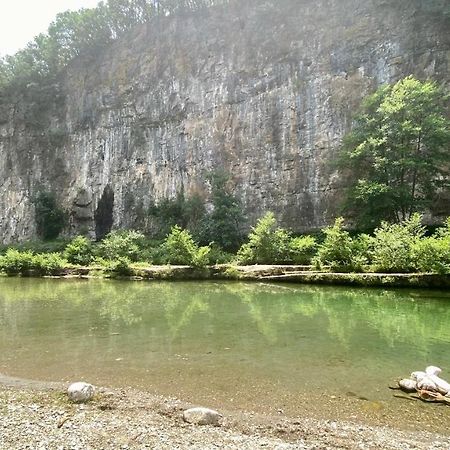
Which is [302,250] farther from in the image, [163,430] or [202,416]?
[163,430]

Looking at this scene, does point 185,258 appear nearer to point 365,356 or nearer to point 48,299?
point 48,299

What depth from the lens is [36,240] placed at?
35.1 meters

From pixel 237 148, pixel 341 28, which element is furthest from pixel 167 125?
pixel 341 28

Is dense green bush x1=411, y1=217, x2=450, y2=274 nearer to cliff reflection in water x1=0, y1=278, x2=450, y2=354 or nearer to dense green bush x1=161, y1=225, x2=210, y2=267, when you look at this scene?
cliff reflection in water x1=0, y1=278, x2=450, y2=354

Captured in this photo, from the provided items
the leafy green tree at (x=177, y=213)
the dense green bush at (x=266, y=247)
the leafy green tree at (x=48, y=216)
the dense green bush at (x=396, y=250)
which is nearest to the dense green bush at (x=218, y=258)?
the dense green bush at (x=266, y=247)

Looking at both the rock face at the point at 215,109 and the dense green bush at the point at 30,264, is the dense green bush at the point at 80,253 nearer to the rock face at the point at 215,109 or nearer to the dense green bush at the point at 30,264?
the dense green bush at the point at 30,264

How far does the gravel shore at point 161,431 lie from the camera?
368 centimetres

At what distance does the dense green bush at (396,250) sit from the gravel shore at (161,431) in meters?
11.1

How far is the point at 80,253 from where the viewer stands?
25.9m

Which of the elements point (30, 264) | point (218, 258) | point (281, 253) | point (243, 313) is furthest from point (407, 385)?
point (30, 264)

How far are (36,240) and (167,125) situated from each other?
50.9 ft

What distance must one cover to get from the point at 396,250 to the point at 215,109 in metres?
21.2

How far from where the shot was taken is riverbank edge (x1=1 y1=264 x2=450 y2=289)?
526 inches

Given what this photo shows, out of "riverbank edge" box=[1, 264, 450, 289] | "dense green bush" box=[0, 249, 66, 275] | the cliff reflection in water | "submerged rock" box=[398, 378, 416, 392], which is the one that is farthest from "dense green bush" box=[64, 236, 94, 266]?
"submerged rock" box=[398, 378, 416, 392]
